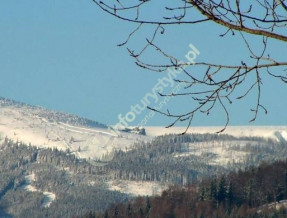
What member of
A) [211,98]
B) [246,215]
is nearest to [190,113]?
[211,98]

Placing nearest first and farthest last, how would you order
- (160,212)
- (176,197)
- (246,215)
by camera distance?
(246,215) → (160,212) → (176,197)

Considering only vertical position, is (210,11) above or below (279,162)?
below

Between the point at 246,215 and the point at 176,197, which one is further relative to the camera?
the point at 176,197

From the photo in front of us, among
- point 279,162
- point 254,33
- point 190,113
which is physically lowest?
point 190,113

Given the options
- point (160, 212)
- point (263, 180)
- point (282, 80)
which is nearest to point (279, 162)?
point (263, 180)

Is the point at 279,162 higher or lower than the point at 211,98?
higher

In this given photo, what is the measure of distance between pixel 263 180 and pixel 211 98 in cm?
13093

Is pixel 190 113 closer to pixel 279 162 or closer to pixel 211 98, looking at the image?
pixel 211 98

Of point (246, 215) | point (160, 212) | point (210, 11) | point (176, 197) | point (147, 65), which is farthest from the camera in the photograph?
point (176, 197)

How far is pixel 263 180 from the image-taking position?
136625mm

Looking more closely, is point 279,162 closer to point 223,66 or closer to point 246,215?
point 246,215

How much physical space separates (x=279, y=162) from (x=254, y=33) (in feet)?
490

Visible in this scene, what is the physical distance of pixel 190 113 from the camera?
6977 mm

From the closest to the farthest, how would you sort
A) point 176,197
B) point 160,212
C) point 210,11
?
point 210,11 → point 160,212 → point 176,197
